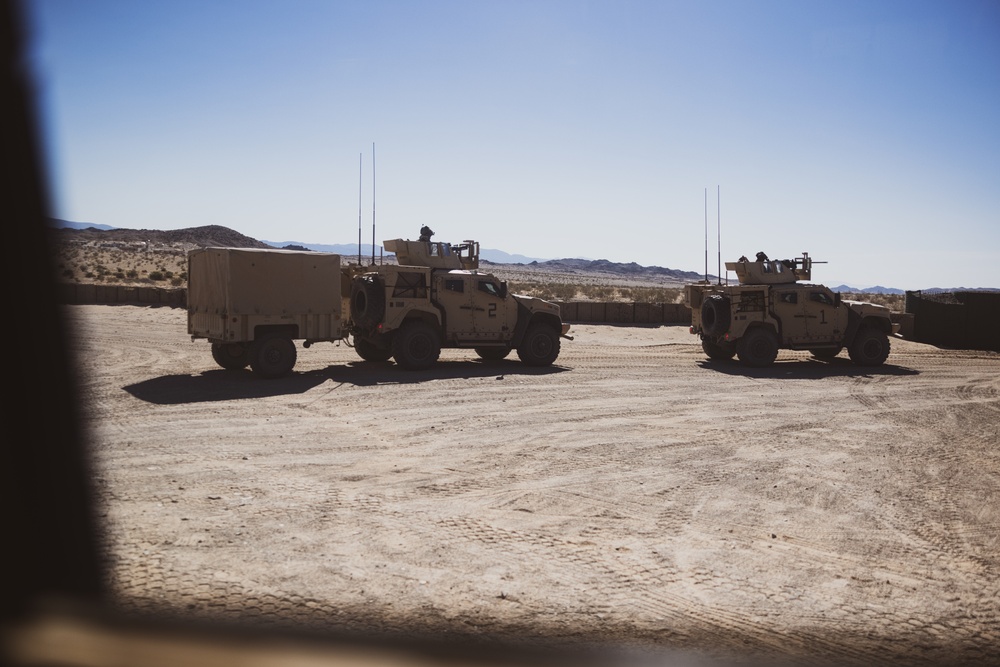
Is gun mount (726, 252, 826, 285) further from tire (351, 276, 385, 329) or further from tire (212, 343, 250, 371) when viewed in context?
tire (212, 343, 250, 371)

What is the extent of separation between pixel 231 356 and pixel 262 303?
1766 millimetres

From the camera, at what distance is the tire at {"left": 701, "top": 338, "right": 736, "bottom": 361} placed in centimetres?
2027

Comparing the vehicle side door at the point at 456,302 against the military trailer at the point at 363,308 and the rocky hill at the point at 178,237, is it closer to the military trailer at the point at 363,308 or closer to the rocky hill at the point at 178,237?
the military trailer at the point at 363,308

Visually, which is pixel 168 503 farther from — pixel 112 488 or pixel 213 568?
pixel 213 568

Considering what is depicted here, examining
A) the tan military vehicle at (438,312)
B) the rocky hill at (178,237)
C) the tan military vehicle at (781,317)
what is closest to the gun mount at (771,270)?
the tan military vehicle at (781,317)

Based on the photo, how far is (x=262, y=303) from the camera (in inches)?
595

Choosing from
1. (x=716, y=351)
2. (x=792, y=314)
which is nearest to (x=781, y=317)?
(x=792, y=314)

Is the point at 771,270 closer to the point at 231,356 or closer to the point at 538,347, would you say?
the point at 538,347

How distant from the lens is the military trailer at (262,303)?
48.7 ft

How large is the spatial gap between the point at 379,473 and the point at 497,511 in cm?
180

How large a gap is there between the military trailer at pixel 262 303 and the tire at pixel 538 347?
4.19 m

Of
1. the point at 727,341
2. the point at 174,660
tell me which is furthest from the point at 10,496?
the point at 727,341

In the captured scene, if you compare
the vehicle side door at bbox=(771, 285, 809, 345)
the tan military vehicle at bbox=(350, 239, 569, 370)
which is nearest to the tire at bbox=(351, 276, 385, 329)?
the tan military vehicle at bbox=(350, 239, 569, 370)

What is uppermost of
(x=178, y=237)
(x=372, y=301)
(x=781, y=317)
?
(x=178, y=237)
